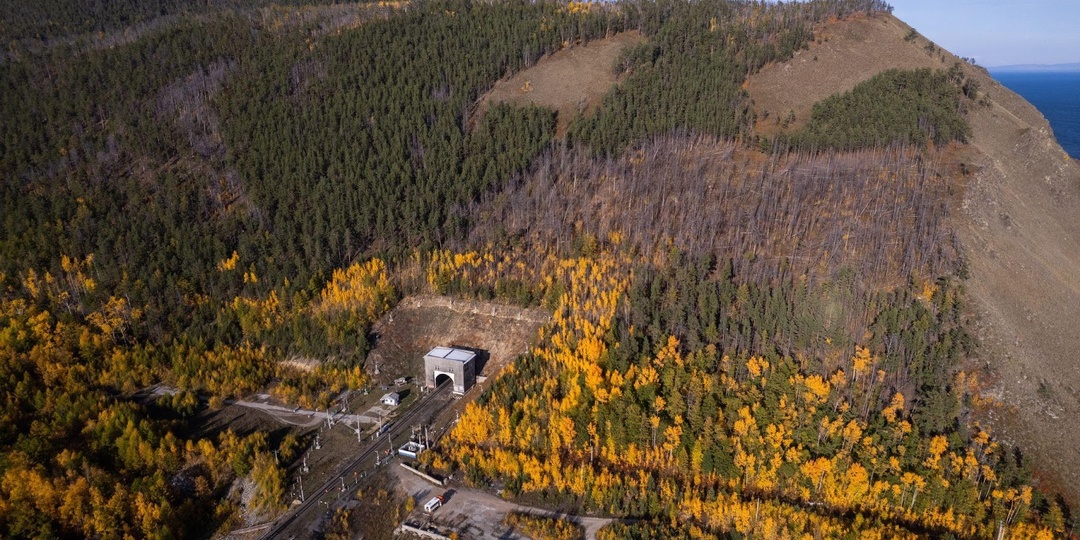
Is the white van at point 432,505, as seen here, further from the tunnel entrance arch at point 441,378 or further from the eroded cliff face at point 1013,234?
the eroded cliff face at point 1013,234

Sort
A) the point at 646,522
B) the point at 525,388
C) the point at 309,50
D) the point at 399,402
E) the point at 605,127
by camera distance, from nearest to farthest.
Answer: the point at 646,522, the point at 525,388, the point at 399,402, the point at 605,127, the point at 309,50

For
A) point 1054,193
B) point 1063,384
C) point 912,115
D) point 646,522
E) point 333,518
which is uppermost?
point 912,115

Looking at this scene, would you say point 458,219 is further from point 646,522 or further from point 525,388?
point 646,522

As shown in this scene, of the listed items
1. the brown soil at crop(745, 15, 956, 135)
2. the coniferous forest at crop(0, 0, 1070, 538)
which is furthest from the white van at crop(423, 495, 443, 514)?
the brown soil at crop(745, 15, 956, 135)

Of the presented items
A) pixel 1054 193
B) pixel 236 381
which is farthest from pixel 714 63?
pixel 236 381

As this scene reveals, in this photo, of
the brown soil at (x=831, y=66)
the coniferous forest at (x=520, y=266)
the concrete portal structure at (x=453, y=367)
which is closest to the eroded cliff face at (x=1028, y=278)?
the coniferous forest at (x=520, y=266)

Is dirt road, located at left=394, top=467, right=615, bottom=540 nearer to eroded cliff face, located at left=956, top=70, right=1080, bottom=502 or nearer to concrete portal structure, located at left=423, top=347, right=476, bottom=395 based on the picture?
concrete portal structure, located at left=423, top=347, right=476, bottom=395

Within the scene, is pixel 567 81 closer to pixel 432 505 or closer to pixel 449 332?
pixel 449 332
